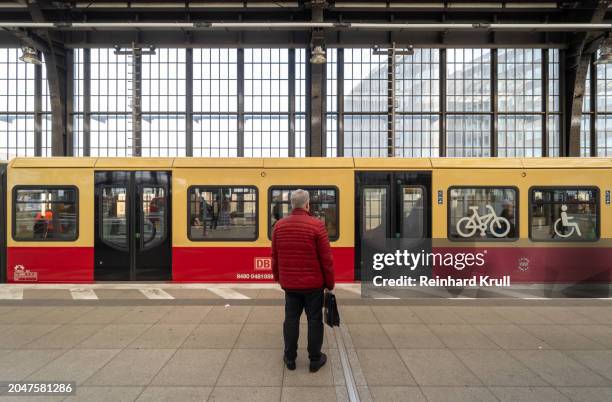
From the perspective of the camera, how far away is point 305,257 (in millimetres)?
3869

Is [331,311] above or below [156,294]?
above

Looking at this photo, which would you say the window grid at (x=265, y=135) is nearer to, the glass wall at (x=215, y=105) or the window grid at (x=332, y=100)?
the glass wall at (x=215, y=105)

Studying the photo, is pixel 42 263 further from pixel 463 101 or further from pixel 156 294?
pixel 463 101

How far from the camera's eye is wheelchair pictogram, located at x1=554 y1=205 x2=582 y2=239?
755cm

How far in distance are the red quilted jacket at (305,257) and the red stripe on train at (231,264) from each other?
3753mm

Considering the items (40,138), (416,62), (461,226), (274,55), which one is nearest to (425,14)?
(416,62)

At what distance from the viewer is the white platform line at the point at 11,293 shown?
23.3ft

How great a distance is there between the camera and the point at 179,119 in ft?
48.4

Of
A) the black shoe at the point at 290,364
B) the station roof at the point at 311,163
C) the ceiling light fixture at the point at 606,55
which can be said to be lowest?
the black shoe at the point at 290,364

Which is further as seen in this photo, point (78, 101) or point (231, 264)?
point (78, 101)

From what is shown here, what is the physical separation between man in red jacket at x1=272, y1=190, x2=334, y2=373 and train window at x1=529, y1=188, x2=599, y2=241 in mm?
5787

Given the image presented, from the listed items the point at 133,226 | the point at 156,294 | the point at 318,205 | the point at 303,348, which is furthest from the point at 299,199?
the point at 133,226

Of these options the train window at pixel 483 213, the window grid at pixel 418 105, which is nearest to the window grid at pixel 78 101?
the window grid at pixel 418 105

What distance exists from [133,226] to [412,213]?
5873 millimetres
